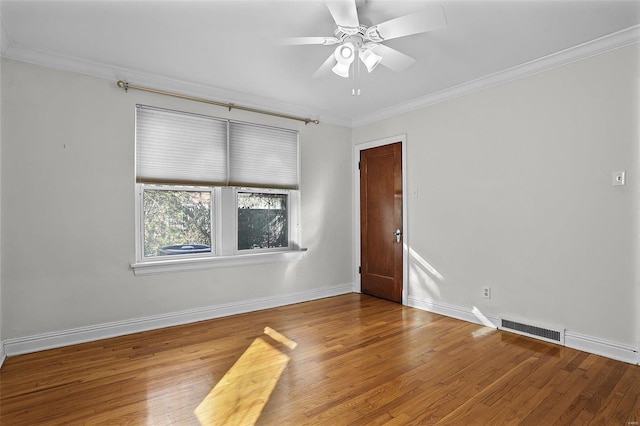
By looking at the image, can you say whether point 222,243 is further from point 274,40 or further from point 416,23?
point 416,23

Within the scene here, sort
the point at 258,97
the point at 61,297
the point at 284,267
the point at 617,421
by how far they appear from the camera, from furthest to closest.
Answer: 1. the point at 284,267
2. the point at 258,97
3. the point at 61,297
4. the point at 617,421

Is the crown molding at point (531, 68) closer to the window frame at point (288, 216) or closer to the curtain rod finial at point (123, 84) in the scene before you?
the window frame at point (288, 216)

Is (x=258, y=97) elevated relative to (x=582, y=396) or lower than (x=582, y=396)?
elevated

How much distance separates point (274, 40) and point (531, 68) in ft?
8.11

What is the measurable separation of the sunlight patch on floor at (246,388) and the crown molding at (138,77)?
111 inches

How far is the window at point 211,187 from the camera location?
12.1ft

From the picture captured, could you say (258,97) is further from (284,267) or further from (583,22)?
(583,22)

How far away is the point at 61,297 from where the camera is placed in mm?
3201

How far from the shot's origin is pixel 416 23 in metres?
2.19

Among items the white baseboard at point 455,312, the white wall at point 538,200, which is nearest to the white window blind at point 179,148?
the white wall at point 538,200

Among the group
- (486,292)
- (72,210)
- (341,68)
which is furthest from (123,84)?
(486,292)

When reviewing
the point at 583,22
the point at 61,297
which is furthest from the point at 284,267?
the point at 583,22

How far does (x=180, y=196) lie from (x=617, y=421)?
4094mm

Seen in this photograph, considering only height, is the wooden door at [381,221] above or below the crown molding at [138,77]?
below
